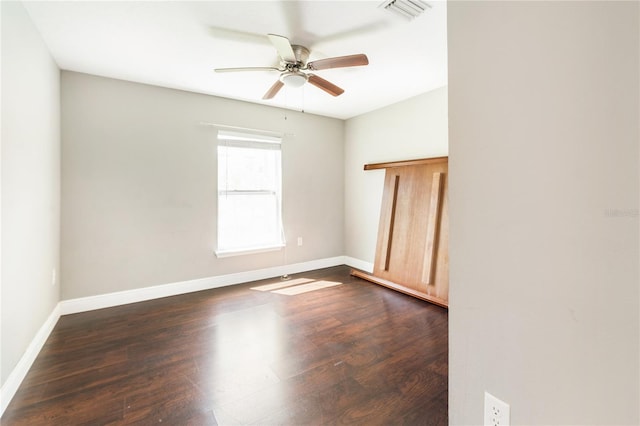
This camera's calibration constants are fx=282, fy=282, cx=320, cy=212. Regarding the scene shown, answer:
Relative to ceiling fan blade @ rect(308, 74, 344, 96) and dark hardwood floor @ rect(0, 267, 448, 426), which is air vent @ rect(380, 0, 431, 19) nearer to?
ceiling fan blade @ rect(308, 74, 344, 96)

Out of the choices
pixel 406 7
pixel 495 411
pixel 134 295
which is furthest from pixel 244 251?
pixel 495 411

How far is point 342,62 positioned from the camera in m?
2.14

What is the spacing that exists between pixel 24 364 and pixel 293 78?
2.83 metres

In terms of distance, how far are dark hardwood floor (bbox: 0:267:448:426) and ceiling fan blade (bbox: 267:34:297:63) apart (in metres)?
2.26

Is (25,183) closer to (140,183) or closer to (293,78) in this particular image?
(140,183)

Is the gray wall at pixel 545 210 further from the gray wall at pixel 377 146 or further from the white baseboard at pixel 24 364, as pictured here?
the gray wall at pixel 377 146

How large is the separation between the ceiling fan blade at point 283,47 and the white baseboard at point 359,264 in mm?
3029

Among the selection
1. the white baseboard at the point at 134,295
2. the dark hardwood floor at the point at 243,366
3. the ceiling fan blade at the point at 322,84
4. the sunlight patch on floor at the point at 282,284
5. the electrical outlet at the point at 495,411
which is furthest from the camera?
the sunlight patch on floor at the point at 282,284

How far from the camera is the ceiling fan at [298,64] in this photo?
2.06m

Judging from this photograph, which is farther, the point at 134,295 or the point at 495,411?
the point at 134,295

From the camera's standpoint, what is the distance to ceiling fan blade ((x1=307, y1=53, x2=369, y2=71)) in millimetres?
2070

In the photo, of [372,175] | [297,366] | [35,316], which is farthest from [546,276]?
[372,175]

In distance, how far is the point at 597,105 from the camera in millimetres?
739

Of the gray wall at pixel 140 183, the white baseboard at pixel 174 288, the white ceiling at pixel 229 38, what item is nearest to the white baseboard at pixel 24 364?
the white baseboard at pixel 174 288
